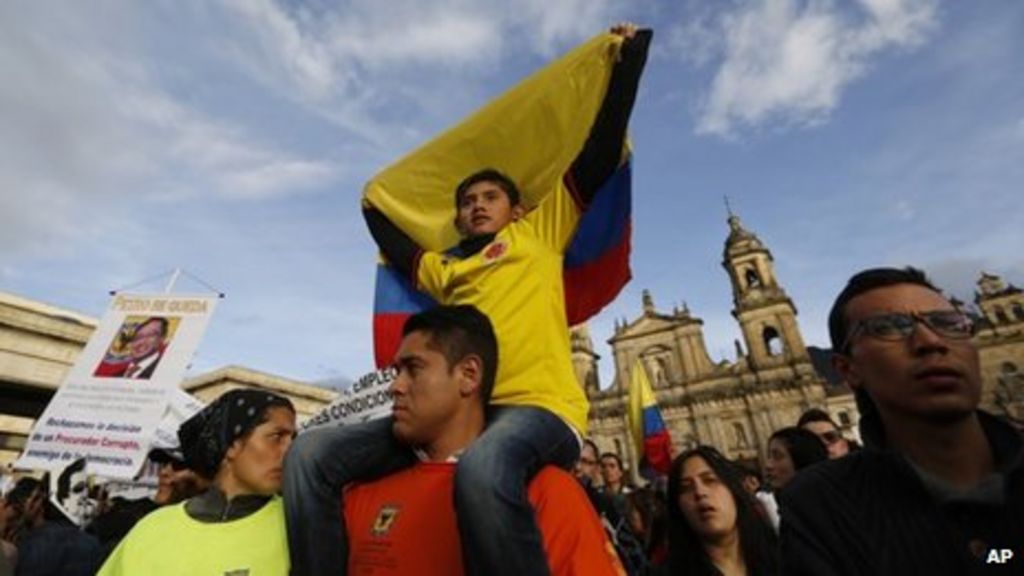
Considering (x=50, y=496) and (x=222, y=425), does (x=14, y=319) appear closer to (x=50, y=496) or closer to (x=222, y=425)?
(x=50, y=496)

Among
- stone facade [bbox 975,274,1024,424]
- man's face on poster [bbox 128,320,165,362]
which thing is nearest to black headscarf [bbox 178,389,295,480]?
man's face on poster [bbox 128,320,165,362]

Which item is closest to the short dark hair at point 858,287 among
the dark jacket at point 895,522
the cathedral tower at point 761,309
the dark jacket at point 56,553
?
the dark jacket at point 895,522

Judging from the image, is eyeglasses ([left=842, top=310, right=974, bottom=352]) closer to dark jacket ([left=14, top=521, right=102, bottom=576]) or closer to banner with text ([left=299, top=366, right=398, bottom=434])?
banner with text ([left=299, top=366, right=398, bottom=434])

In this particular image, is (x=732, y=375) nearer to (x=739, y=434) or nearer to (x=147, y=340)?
(x=739, y=434)

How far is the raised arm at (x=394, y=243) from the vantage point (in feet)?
11.0

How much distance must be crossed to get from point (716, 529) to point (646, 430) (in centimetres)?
975

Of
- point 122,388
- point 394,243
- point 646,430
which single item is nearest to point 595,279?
point 394,243

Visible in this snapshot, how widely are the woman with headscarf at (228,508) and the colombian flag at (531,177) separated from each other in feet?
3.37

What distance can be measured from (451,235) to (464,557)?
2.12m

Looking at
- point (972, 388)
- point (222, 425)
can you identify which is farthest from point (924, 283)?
point (222, 425)

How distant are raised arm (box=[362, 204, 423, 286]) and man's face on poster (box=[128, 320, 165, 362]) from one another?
3453mm

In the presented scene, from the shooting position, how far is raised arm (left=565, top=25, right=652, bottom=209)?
278 centimetres

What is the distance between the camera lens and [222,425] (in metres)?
2.38

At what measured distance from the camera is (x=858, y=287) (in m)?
1.74
